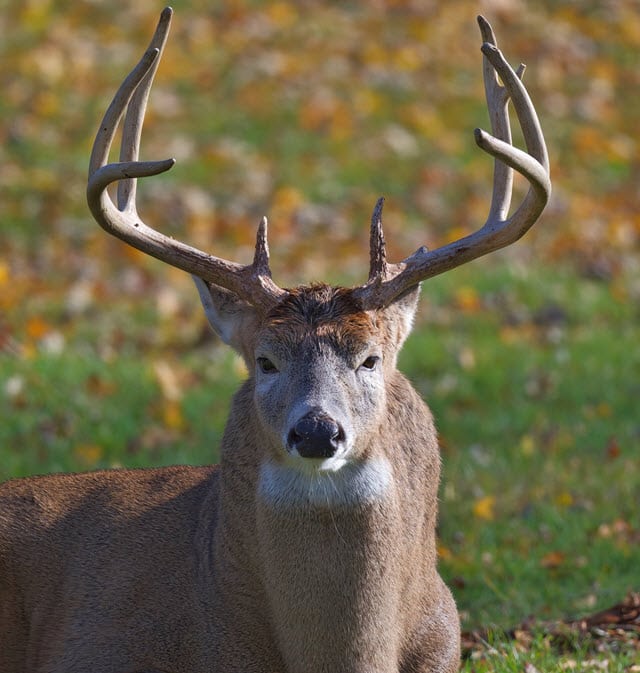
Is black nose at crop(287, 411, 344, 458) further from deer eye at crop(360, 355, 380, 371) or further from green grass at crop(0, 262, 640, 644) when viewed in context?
green grass at crop(0, 262, 640, 644)

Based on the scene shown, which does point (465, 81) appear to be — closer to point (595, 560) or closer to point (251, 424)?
point (595, 560)

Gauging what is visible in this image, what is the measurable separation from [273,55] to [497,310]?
19.7 ft

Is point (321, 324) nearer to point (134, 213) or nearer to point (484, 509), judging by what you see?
point (134, 213)

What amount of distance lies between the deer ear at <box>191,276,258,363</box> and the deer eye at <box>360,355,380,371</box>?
474mm

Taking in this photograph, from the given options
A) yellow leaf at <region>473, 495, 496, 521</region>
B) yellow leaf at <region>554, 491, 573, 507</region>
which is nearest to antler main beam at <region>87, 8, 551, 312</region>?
yellow leaf at <region>473, 495, 496, 521</region>

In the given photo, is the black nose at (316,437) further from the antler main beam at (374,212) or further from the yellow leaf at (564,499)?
the yellow leaf at (564,499)

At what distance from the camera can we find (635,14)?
19.2 meters

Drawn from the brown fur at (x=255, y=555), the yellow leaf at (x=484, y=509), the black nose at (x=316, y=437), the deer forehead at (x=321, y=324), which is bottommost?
the yellow leaf at (x=484, y=509)

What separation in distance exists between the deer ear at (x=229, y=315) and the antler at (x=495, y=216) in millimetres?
454

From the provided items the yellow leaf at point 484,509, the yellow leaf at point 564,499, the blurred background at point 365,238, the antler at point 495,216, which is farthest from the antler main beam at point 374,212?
the yellow leaf at point 564,499

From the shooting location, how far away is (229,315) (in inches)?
201

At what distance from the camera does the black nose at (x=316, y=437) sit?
4.26m

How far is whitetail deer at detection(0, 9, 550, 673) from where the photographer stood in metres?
4.61

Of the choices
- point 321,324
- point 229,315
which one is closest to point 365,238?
point 229,315
